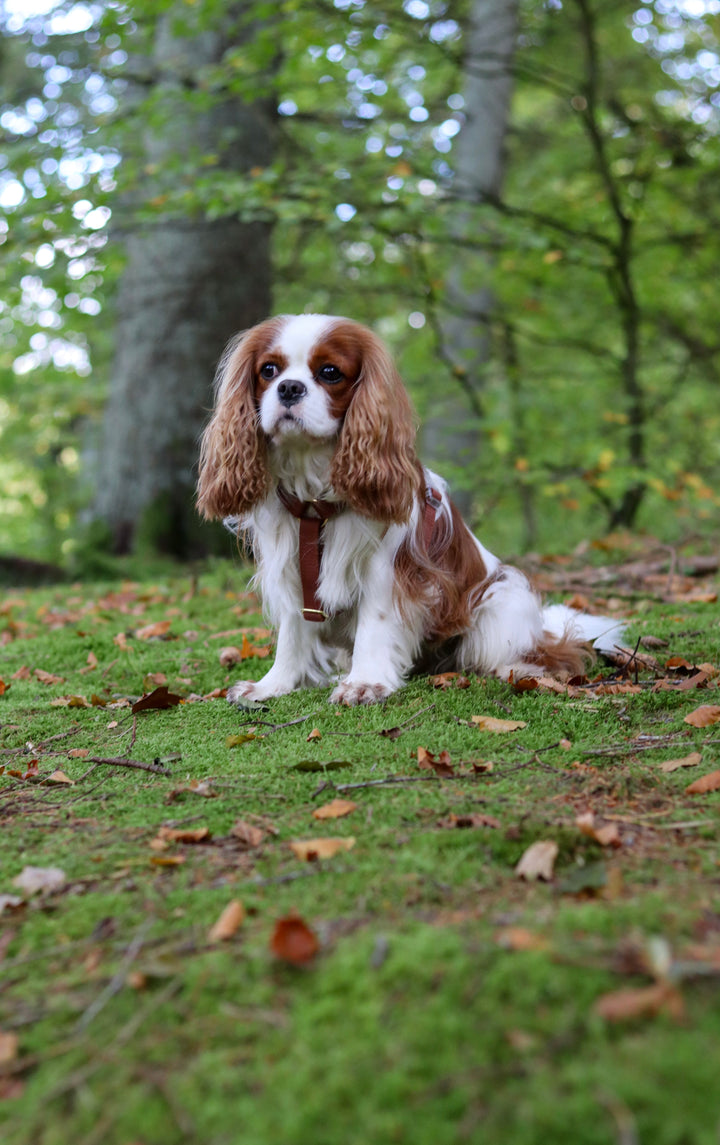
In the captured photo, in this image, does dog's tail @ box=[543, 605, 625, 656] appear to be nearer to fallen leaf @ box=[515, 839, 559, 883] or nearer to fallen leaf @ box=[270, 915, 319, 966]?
fallen leaf @ box=[515, 839, 559, 883]

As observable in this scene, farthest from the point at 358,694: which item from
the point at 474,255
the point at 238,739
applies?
the point at 474,255

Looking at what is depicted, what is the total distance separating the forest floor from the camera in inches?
47.1

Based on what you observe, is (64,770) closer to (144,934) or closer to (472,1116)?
(144,934)

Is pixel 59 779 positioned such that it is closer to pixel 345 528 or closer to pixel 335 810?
pixel 335 810

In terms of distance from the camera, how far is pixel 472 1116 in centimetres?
115

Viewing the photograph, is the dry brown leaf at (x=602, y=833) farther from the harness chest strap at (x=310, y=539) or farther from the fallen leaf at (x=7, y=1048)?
the harness chest strap at (x=310, y=539)

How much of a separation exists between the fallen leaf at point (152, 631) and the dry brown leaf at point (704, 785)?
9.83 ft

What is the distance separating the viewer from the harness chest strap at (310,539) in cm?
351

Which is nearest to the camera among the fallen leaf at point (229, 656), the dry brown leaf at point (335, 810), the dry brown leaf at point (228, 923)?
the dry brown leaf at point (228, 923)

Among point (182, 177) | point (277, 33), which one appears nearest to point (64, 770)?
point (182, 177)

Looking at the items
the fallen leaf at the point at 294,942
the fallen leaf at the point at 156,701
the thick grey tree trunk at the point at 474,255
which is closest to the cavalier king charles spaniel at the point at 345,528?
the fallen leaf at the point at 156,701

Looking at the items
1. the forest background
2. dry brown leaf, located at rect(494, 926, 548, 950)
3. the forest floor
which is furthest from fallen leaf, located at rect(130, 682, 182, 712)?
the forest background

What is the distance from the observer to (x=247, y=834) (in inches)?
82.2

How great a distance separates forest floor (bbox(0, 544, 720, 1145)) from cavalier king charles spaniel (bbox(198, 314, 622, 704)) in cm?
33
